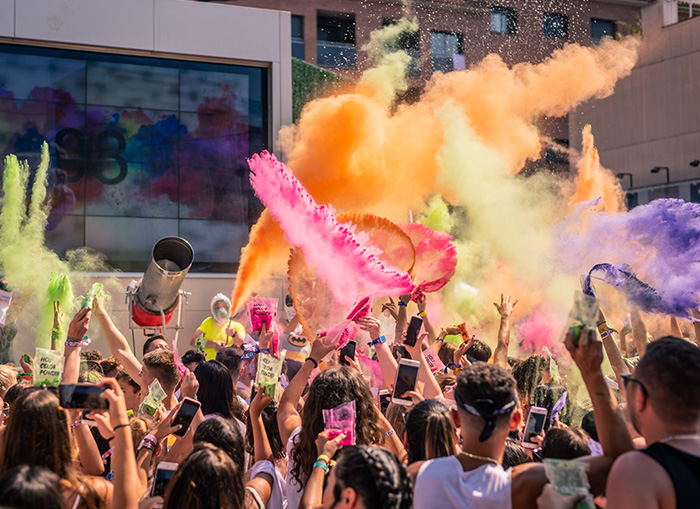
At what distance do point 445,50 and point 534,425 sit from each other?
909 inches

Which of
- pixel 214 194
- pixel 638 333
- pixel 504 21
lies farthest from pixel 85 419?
pixel 504 21

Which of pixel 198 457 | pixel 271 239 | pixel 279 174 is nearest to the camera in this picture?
pixel 198 457

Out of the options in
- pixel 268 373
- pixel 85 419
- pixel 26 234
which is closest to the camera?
pixel 85 419

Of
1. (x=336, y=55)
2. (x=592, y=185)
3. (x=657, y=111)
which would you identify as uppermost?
(x=336, y=55)

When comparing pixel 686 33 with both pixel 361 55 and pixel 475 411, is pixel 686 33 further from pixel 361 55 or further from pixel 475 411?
pixel 475 411

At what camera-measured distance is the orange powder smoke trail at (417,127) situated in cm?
1214

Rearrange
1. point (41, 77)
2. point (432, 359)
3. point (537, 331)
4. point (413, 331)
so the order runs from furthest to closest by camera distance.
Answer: point (41, 77)
point (537, 331)
point (432, 359)
point (413, 331)

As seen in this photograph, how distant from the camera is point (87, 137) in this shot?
13438 millimetres

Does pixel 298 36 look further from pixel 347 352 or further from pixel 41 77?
pixel 347 352

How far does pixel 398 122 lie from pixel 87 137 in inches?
212

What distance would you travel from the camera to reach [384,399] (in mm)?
4762

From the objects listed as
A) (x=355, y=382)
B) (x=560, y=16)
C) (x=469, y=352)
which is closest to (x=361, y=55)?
(x=560, y=16)

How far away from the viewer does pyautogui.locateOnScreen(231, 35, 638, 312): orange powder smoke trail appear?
478 inches

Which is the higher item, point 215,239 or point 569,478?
point 215,239
